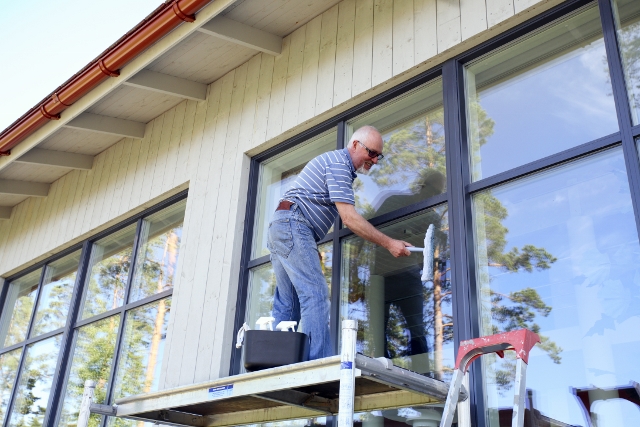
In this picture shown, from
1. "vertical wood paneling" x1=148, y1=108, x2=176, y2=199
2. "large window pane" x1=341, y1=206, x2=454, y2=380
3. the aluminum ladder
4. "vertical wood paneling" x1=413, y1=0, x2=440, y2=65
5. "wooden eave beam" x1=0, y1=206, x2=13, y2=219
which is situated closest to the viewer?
the aluminum ladder

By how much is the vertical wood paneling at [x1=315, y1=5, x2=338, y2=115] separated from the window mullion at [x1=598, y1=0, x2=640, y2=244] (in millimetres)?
1739

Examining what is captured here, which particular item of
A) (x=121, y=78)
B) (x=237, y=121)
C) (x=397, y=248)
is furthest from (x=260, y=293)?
(x=121, y=78)

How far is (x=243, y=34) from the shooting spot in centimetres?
509

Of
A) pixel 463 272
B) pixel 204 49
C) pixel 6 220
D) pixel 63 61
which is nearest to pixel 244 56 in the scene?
pixel 204 49

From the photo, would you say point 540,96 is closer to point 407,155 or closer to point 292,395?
point 407,155

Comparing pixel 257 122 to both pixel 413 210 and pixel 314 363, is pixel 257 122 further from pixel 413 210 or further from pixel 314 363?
pixel 314 363

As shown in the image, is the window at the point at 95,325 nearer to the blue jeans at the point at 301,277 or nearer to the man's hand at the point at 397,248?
the blue jeans at the point at 301,277

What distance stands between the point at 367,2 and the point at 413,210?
155cm

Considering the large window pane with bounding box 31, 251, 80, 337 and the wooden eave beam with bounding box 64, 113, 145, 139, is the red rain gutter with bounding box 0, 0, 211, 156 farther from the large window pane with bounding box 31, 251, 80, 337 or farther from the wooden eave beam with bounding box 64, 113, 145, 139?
the large window pane with bounding box 31, 251, 80, 337

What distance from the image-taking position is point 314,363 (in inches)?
115

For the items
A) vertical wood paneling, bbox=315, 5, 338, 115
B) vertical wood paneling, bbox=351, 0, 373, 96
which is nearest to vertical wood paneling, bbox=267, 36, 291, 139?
vertical wood paneling, bbox=315, 5, 338, 115

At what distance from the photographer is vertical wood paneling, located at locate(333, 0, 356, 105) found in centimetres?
457

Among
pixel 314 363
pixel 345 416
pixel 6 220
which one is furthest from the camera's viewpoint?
pixel 6 220

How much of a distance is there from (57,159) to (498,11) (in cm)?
447
